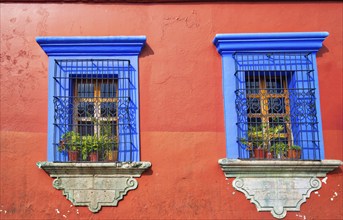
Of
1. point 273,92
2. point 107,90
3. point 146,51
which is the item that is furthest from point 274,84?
point 107,90

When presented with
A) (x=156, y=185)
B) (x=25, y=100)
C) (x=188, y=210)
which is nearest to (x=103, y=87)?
(x=25, y=100)

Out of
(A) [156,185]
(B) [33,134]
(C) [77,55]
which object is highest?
(C) [77,55]

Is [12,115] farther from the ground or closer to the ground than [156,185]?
farther from the ground

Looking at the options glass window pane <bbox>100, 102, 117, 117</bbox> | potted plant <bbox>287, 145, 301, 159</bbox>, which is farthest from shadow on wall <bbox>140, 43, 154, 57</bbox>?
potted plant <bbox>287, 145, 301, 159</bbox>

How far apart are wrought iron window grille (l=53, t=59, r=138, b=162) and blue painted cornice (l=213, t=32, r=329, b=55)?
1.35 meters

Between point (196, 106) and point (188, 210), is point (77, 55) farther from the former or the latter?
point (188, 210)

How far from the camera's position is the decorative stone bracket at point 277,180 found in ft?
20.4

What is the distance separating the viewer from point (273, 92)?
6.73 meters

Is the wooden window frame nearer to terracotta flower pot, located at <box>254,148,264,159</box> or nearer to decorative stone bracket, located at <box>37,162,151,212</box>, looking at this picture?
decorative stone bracket, located at <box>37,162,151,212</box>

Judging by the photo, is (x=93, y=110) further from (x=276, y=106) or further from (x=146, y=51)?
(x=276, y=106)

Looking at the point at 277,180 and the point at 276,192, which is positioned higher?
the point at 277,180

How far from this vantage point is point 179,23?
6777 mm

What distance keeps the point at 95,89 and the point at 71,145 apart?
873 mm

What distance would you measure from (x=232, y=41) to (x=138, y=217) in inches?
103
